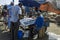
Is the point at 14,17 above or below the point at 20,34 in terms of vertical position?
above

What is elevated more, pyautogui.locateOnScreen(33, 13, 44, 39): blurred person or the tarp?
the tarp

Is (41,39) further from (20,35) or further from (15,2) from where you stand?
(15,2)

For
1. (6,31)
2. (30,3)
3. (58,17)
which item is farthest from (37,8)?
(58,17)

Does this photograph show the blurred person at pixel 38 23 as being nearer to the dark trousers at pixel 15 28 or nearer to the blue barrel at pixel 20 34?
the blue barrel at pixel 20 34

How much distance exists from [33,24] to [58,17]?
8042 millimetres

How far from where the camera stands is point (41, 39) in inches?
431

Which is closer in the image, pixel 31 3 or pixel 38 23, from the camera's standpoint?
pixel 38 23

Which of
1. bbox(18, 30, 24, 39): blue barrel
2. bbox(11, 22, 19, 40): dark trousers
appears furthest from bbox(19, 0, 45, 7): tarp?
bbox(18, 30, 24, 39): blue barrel

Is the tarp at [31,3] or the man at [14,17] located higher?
the tarp at [31,3]

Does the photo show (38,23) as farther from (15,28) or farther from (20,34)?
(15,28)

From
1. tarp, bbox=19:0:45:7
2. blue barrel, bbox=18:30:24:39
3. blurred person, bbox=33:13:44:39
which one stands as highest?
tarp, bbox=19:0:45:7

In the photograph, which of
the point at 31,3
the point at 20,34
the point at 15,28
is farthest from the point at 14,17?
the point at 31,3

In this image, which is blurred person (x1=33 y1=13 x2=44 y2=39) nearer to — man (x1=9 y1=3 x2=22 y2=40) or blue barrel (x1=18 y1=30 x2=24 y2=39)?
blue barrel (x1=18 y1=30 x2=24 y2=39)

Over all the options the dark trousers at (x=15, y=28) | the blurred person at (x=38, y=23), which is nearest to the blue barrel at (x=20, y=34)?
the dark trousers at (x=15, y=28)
